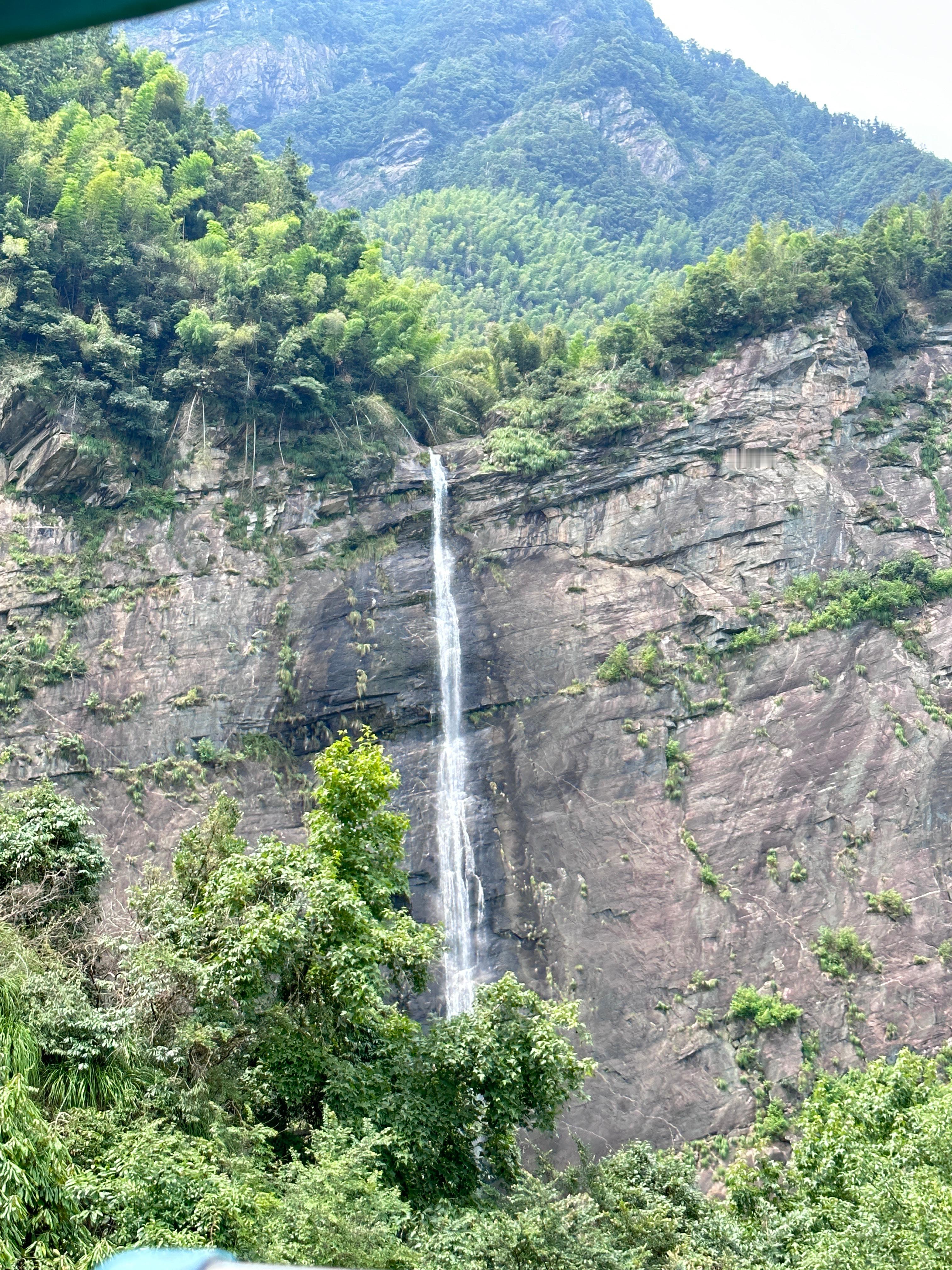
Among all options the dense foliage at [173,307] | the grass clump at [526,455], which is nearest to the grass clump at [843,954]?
the grass clump at [526,455]

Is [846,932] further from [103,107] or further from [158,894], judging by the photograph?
[103,107]

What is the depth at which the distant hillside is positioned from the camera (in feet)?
200

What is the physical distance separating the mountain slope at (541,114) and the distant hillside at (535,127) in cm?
19

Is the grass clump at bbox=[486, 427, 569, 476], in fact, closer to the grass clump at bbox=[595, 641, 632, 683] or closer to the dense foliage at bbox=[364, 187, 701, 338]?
the grass clump at bbox=[595, 641, 632, 683]

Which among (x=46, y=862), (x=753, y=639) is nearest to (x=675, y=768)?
(x=753, y=639)

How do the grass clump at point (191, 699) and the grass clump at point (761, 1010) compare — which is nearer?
the grass clump at point (761, 1010)

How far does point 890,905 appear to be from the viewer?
20.2 m

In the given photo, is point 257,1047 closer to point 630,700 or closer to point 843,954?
point 843,954

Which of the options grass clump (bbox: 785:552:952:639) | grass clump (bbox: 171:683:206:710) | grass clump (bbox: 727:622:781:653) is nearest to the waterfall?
grass clump (bbox: 171:683:206:710)

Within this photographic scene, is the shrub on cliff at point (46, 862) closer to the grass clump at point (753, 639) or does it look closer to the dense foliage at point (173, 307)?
the dense foliage at point (173, 307)

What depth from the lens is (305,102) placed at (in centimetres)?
8588

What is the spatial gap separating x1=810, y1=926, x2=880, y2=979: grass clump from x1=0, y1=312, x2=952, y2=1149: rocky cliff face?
0.16 meters

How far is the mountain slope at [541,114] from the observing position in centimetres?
6731

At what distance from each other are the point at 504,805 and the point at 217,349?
12.5 metres
